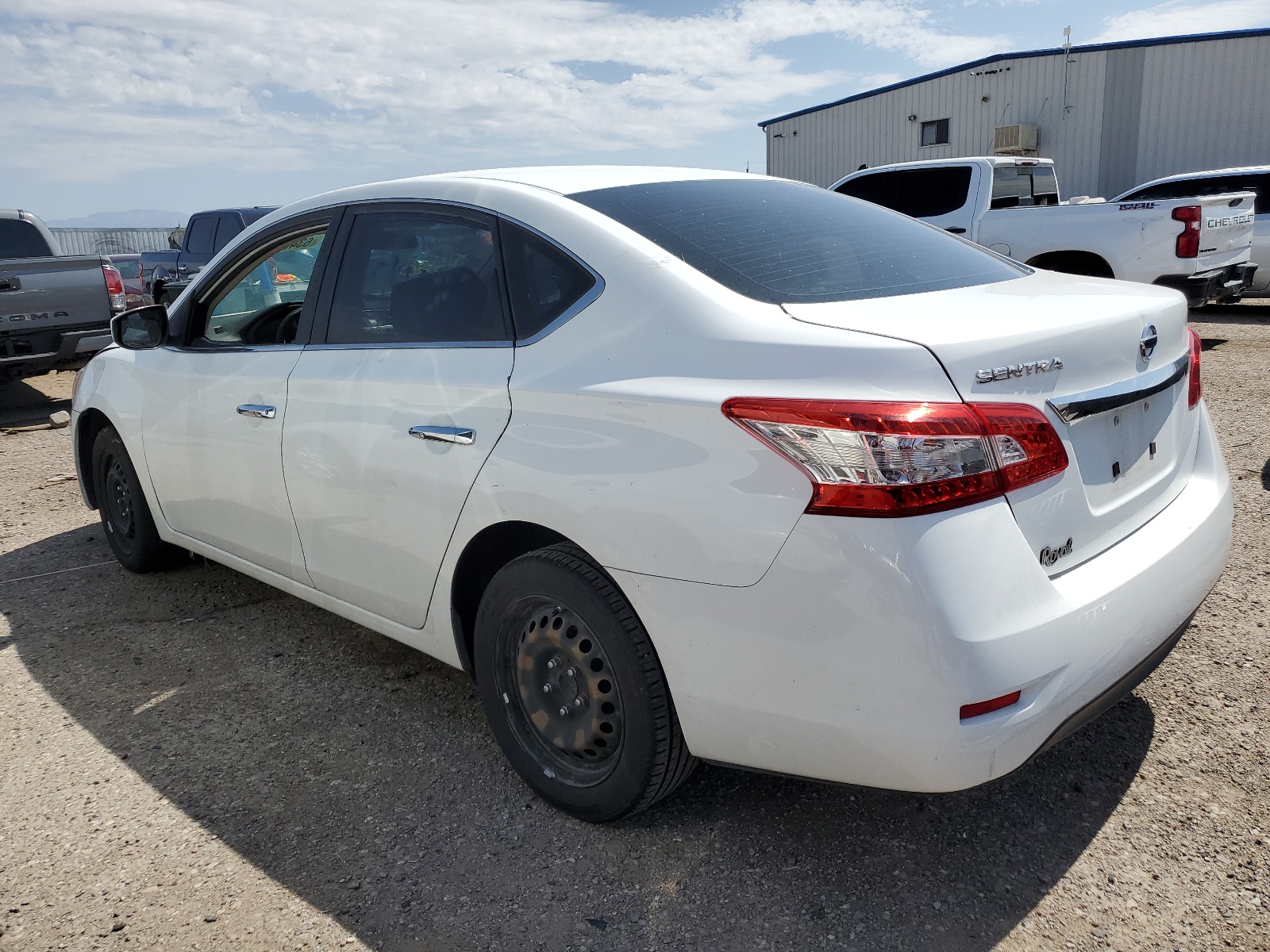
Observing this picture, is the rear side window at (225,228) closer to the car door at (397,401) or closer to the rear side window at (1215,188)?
the rear side window at (1215,188)

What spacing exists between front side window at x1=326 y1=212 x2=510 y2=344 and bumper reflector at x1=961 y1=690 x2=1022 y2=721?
57.1 inches

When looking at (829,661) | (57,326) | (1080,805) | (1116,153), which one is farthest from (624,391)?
(1116,153)

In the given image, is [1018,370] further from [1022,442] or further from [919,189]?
[919,189]

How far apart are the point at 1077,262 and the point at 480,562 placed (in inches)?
351

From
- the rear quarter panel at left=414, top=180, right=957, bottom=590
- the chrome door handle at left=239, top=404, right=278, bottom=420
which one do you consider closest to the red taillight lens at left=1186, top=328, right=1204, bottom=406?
the rear quarter panel at left=414, top=180, right=957, bottom=590

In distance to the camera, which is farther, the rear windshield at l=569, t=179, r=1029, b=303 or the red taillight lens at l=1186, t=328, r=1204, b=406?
the red taillight lens at l=1186, t=328, r=1204, b=406

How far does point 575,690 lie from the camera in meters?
2.52

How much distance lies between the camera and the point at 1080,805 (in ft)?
8.48

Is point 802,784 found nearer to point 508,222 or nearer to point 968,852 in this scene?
point 968,852

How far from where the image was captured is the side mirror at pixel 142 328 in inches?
156

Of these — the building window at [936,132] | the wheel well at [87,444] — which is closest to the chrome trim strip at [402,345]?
the wheel well at [87,444]

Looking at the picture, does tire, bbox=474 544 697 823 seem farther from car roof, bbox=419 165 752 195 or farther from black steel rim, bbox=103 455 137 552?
black steel rim, bbox=103 455 137 552

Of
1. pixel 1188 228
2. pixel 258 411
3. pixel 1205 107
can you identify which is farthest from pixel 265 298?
pixel 1205 107

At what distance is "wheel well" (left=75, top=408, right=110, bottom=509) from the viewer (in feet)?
15.3
